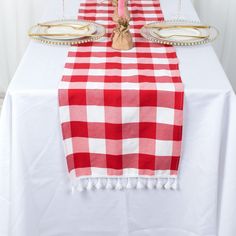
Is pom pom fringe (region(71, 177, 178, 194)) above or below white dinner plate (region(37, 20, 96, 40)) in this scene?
below

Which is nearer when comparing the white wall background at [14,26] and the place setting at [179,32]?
the place setting at [179,32]

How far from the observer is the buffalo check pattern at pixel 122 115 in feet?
3.34

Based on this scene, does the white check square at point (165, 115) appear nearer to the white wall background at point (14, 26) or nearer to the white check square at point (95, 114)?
the white check square at point (95, 114)

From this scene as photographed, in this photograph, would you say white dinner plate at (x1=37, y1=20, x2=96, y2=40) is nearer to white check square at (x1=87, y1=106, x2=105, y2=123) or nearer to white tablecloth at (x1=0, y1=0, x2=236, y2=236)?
white tablecloth at (x1=0, y1=0, x2=236, y2=236)

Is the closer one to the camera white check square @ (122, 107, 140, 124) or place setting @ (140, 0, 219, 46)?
white check square @ (122, 107, 140, 124)

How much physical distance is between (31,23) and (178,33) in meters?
1.24

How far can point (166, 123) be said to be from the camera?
41.1 inches

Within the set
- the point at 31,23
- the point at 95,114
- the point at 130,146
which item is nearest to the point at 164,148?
the point at 130,146

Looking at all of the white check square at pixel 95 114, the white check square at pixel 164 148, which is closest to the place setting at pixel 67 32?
the white check square at pixel 95 114

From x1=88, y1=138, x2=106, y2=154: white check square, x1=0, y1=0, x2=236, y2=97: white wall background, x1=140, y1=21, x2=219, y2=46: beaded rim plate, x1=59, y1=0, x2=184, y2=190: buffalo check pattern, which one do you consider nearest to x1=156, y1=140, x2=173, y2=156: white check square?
x1=59, y1=0, x2=184, y2=190: buffalo check pattern

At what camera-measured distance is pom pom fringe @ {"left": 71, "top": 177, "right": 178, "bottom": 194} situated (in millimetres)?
1134

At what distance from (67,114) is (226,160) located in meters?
0.42

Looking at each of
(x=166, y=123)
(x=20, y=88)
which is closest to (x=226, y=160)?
(x=166, y=123)

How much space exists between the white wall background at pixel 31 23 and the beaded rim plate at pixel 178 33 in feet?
3.12
